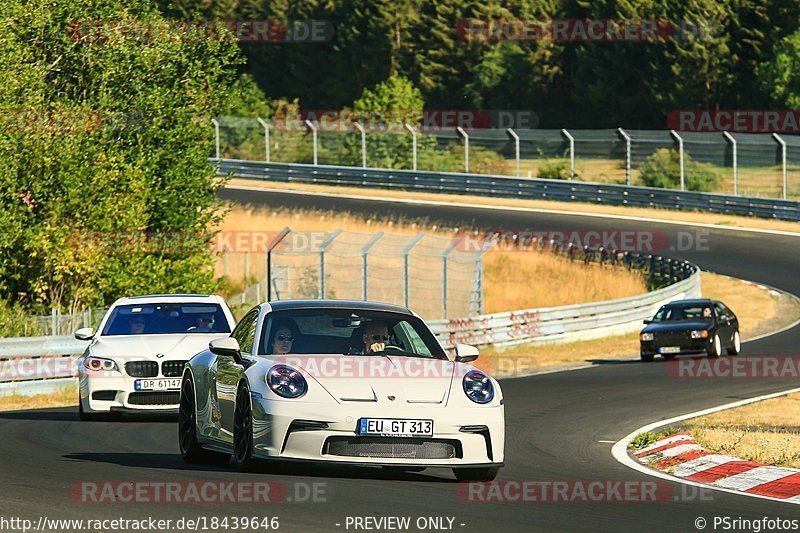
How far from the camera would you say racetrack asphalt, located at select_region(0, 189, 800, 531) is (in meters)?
9.24

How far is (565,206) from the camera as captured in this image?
185 feet

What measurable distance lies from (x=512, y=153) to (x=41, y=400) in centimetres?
4279

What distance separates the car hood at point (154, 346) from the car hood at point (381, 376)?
5743 millimetres

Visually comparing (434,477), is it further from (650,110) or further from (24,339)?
(650,110)

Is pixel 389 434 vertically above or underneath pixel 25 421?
above

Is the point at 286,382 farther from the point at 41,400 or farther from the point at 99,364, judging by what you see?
the point at 41,400

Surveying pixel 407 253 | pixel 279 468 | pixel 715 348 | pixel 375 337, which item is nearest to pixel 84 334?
pixel 279 468

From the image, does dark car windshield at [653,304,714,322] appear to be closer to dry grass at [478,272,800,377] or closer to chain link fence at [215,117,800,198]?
dry grass at [478,272,800,377]

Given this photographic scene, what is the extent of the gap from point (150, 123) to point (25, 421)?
562 inches

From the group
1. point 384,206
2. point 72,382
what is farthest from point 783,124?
point 72,382

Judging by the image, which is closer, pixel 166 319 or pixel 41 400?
pixel 166 319

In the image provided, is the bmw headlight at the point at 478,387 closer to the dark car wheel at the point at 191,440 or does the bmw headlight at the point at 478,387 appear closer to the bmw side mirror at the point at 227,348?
the bmw side mirror at the point at 227,348

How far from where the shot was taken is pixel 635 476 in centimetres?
1213

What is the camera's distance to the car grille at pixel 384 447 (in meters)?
10.5
